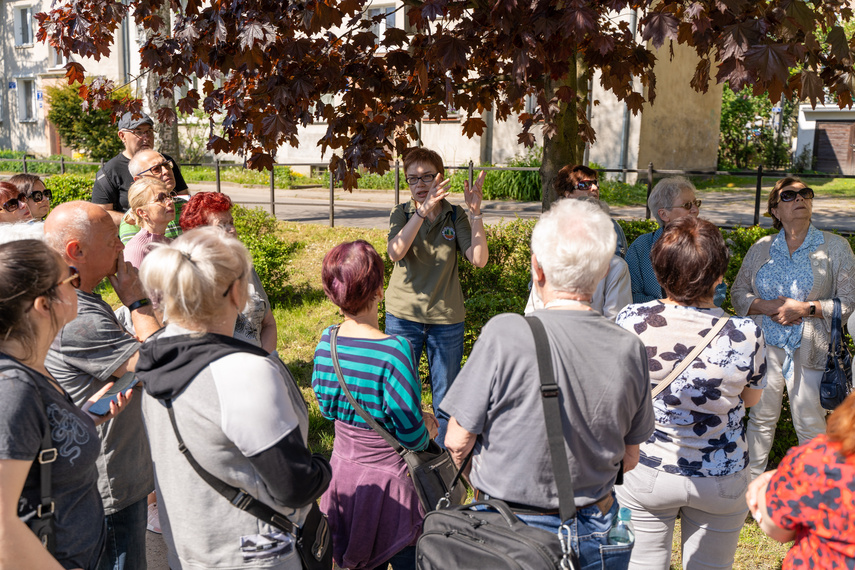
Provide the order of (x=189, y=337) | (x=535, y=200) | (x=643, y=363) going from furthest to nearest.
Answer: (x=535, y=200) < (x=643, y=363) < (x=189, y=337)

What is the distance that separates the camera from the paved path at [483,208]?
1373 centimetres

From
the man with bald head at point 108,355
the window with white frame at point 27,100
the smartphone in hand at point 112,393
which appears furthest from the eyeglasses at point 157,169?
the window with white frame at point 27,100

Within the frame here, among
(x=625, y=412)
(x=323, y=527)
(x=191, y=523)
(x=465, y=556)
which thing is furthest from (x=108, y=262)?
(x=625, y=412)

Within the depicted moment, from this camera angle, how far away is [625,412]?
6.91ft

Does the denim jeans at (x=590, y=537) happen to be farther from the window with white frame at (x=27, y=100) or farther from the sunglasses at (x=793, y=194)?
the window with white frame at (x=27, y=100)

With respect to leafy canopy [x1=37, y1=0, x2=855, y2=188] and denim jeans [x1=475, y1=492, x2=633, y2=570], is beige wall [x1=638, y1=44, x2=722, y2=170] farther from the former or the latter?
denim jeans [x1=475, y1=492, x2=633, y2=570]

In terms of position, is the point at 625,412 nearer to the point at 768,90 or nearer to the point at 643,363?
the point at 643,363

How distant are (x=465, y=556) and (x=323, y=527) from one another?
0.52m

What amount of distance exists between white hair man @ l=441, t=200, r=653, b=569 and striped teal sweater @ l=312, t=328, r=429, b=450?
37 centimetres

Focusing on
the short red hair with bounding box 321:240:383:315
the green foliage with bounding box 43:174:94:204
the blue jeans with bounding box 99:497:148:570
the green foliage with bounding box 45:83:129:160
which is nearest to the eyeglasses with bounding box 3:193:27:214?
the blue jeans with bounding box 99:497:148:570

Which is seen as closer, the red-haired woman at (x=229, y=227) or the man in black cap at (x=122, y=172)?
the red-haired woman at (x=229, y=227)

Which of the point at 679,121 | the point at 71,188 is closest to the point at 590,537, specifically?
the point at 71,188

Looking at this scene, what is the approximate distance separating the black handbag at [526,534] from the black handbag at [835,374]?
2.51 m

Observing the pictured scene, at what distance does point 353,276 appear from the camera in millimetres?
2600
